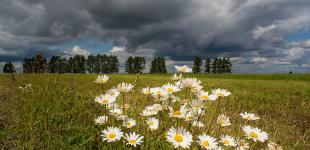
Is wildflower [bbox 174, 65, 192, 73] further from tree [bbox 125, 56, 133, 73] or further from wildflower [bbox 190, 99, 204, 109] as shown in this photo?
tree [bbox 125, 56, 133, 73]

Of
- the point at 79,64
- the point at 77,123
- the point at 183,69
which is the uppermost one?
the point at 183,69

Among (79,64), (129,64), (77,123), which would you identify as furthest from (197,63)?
(77,123)

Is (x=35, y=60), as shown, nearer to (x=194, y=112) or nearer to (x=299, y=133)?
(x=194, y=112)

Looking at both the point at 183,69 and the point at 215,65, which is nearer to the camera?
the point at 183,69

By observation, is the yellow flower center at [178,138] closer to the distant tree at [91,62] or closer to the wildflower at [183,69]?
the wildflower at [183,69]

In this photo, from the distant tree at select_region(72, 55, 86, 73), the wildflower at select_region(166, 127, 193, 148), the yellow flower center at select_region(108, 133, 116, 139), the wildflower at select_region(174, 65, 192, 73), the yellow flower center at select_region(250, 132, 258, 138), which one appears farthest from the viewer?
the distant tree at select_region(72, 55, 86, 73)

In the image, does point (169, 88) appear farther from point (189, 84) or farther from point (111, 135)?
point (111, 135)

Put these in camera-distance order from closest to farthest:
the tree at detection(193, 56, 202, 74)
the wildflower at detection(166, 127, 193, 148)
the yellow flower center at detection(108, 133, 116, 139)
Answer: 1. the wildflower at detection(166, 127, 193, 148)
2. the yellow flower center at detection(108, 133, 116, 139)
3. the tree at detection(193, 56, 202, 74)

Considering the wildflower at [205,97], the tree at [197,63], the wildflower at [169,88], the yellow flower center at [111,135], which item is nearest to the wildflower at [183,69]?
the wildflower at [169,88]

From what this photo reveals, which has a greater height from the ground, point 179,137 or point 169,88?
point 169,88

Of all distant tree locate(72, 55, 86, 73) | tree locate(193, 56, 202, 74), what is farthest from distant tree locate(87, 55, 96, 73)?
tree locate(193, 56, 202, 74)

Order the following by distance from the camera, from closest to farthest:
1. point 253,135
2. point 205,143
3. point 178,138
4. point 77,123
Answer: point 178,138 < point 205,143 < point 253,135 < point 77,123

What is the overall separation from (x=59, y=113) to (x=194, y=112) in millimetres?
2542

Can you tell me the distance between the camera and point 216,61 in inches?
4604
